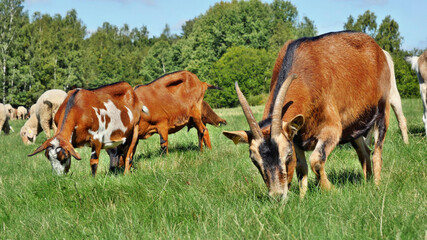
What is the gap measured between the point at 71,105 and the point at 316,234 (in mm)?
4534

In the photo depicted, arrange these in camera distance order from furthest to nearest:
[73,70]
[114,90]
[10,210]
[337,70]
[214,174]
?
[73,70] < [114,90] < [214,174] < [337,70] < [10,210]

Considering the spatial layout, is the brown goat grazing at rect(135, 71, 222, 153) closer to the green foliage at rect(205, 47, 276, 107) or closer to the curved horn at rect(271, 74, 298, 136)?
the curved horn at rect(271, 74, 298, 136)

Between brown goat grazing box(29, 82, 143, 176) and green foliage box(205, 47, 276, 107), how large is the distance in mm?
39087

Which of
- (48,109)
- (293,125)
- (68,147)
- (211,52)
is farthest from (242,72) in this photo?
(293,125)

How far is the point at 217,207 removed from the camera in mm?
3717

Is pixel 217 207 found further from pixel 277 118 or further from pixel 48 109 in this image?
pixel 48 109

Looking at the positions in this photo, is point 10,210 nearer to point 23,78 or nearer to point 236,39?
point 236,39

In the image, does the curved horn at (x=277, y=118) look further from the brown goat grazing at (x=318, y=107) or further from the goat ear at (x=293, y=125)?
the goat ear at (x=293, y=125)

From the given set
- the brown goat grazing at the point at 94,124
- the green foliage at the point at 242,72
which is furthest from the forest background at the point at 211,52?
the brown goat grazing at the point at 94,124

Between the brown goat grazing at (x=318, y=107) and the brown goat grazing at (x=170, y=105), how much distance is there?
4665 millimetres

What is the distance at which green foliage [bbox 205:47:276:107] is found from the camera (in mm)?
47156

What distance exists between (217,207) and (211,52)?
165ft

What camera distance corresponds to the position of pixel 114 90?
7.60 metres

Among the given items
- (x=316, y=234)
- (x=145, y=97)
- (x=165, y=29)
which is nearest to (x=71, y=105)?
(x=145, y=97)
